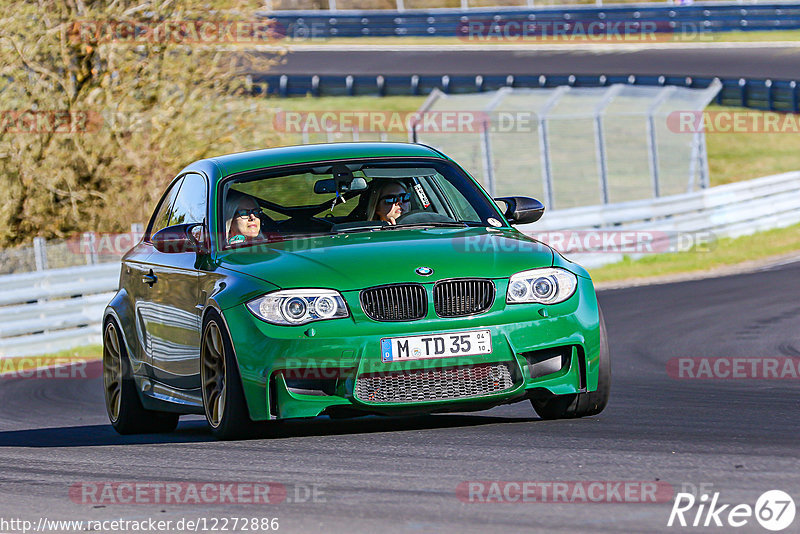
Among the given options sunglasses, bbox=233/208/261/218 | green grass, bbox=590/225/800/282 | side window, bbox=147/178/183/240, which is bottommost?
green grass, bbox=590/225/800/282

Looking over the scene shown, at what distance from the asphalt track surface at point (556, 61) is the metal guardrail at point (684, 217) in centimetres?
1428

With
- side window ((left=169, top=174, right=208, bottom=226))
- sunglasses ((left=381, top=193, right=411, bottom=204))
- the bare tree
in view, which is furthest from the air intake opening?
the bare tree

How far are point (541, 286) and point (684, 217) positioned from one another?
17.0 m

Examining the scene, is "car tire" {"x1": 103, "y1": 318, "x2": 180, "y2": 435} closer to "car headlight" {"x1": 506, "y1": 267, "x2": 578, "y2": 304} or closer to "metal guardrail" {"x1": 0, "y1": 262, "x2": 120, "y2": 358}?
"car headlight" {"x1": 506, "y1": 267, "x2": 578, "y2": 304}

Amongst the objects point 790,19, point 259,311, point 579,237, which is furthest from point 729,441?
point 790,19

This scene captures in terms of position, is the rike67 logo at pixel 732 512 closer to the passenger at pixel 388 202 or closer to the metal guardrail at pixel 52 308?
the passenger at pixel 388 202

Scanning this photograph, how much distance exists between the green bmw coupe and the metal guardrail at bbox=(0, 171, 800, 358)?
9657 millimetres

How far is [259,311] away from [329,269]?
16.0 inches

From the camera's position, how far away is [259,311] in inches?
280

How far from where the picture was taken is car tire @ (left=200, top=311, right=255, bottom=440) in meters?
7.21

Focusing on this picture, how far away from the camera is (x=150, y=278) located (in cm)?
886

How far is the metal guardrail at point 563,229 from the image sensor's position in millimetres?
17703

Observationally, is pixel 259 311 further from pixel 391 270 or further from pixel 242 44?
pixel 242 44

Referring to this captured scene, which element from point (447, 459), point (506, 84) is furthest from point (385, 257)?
point (506, 84)
